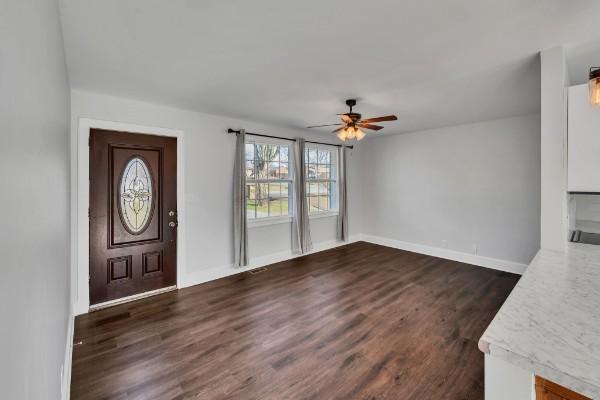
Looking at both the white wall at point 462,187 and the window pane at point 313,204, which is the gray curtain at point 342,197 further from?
the white wall at point 462,187

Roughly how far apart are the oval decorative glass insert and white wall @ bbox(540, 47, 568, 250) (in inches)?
159

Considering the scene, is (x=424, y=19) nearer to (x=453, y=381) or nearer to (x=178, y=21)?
(x=178, y=21)

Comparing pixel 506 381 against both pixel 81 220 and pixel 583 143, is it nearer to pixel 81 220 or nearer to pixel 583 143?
pixel 583 143

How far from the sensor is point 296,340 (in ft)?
8.16

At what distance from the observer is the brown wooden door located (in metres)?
3.11

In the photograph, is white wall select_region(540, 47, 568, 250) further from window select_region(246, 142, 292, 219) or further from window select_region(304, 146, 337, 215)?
window select_region(304, 146, 337, 215)

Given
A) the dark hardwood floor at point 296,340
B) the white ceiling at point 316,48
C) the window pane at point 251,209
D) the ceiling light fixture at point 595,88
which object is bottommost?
the dark hardwood floor at point 296,340

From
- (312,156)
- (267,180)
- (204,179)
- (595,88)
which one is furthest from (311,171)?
(595,88)

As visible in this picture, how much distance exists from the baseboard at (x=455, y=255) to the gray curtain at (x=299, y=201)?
2.04 metres

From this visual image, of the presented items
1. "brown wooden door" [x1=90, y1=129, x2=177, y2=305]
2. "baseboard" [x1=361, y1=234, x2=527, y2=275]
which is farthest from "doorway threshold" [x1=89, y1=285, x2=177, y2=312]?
"baseboard" [x1=361, y1=234, x2=527, y2=275]

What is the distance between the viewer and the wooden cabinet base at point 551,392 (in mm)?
830

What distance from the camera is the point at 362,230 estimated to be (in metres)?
6.46

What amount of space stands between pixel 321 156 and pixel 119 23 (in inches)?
170

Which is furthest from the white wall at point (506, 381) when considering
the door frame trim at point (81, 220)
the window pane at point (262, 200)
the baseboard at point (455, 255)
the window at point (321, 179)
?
the window at point (321, 179)
